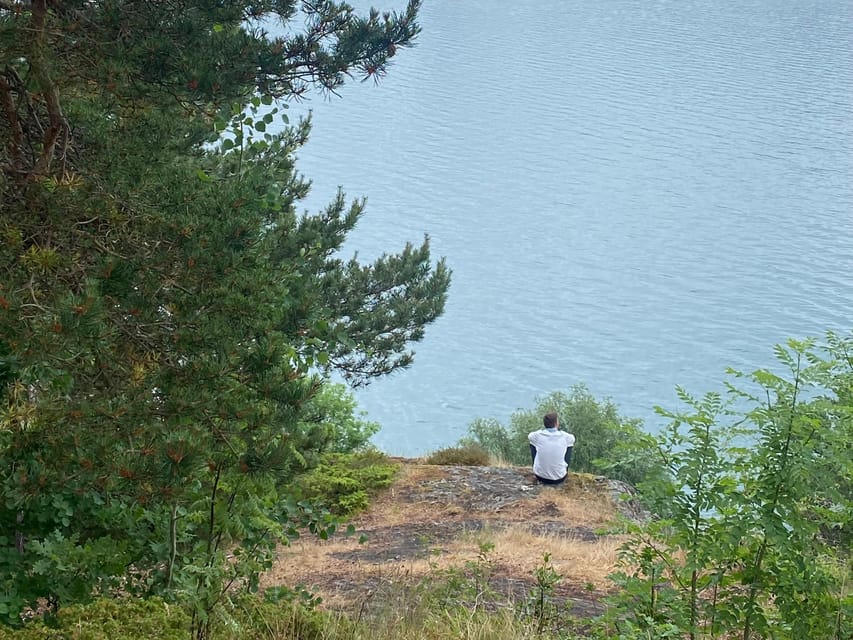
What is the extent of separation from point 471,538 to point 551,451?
3194mm

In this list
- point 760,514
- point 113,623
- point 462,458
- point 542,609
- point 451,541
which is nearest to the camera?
point 760,514

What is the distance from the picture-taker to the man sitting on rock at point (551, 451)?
42.4ft

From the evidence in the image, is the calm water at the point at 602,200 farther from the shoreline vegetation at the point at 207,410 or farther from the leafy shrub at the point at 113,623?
the leafy shrub at the point at 113,623

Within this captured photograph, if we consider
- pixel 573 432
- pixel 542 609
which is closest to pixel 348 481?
pixel 542 609

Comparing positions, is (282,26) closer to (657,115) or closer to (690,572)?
(690,572)

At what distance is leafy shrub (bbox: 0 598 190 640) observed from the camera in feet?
13.1

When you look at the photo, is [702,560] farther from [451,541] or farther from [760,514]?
[451,541]

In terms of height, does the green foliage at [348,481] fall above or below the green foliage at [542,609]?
above

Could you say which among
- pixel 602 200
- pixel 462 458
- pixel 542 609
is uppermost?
pixel 602 200

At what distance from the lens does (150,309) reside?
401 centimetres

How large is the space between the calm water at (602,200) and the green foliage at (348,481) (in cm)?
3227

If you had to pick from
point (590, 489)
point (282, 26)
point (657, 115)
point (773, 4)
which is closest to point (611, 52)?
point (657, 115)

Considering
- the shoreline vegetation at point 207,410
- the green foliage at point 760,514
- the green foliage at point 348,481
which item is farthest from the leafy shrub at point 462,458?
the green foliage at point 760,514

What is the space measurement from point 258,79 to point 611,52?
98817 mm
